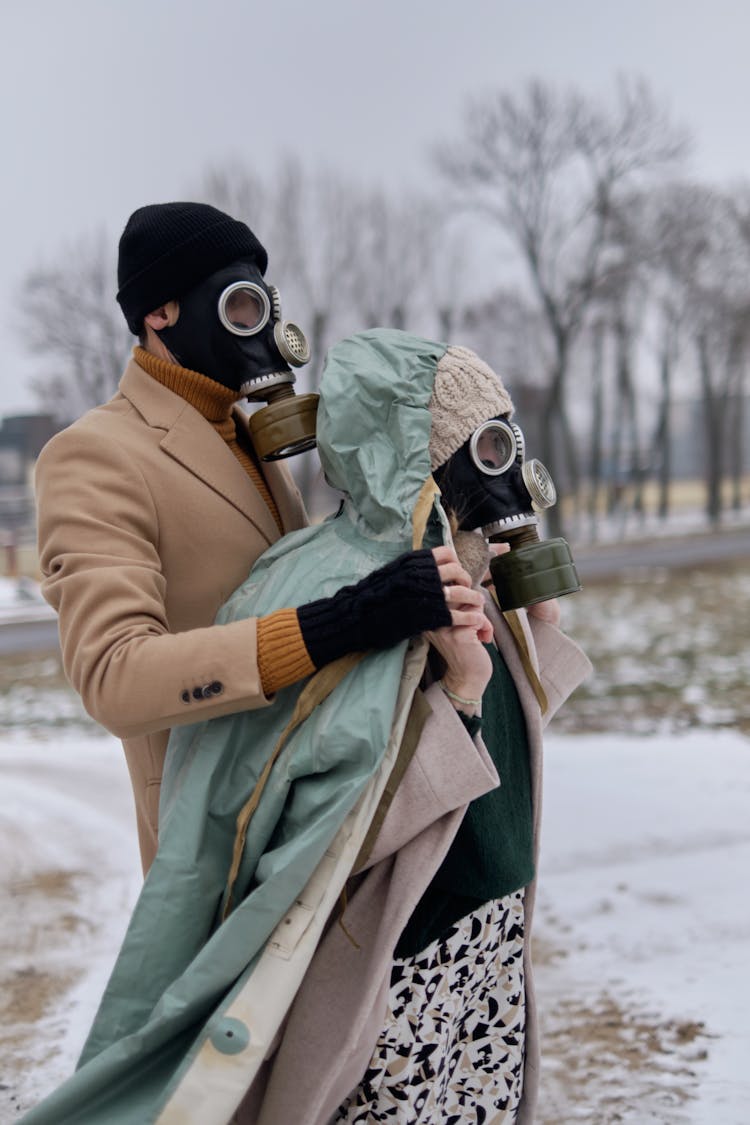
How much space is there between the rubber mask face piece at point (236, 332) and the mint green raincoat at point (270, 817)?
16 centimetres

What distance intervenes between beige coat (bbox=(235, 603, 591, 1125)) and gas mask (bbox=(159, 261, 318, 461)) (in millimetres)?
554

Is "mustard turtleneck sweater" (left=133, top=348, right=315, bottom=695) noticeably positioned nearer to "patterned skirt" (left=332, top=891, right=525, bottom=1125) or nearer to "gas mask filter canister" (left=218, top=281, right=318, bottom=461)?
"gas mask filter canister" (left=218, top=281, right=318, bottom=461)

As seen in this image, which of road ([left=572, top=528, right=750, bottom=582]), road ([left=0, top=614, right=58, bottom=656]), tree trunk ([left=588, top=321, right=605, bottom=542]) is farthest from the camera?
tree trunk ([left=588, top=321, right=605, bottom=542])

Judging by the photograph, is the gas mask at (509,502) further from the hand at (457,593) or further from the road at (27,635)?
the road at (27,635)

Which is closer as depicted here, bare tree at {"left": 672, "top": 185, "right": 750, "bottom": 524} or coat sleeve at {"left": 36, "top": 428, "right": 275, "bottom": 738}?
coat sleeve at {"left": 36, "top": 428, "right": 275, "bottom": 738}

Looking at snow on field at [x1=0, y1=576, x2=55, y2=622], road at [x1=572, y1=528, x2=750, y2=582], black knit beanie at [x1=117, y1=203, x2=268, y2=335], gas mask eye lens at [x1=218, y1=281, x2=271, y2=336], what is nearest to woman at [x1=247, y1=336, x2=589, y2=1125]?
gas mask eye lens at [x1=218, y1=281, x2=271, y2=336]

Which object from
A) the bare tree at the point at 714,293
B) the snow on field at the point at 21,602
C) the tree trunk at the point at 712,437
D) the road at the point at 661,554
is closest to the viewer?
the snow on field at the point at 21,602

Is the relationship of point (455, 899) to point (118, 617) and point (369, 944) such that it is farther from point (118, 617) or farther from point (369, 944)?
point (118, 617)

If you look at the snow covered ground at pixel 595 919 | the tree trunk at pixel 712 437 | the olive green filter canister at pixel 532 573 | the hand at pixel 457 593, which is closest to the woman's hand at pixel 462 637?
the hand at pixel 457 593

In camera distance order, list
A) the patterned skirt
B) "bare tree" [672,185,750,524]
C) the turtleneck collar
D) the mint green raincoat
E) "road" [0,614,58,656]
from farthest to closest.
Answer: "bare tree" [672,185,750,524] < "road" [0,614,58,656] < the turtleneck collar < the patterned skirt < the mint green raincoat

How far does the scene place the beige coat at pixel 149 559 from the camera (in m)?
1.71

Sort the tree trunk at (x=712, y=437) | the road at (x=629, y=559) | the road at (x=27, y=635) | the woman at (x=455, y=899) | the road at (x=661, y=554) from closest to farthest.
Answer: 1. the woman at (x=455, y=899)
2. the road at (x=27, y=635)
3. the road at (x=629, y=559)
4. the road at (x=661, y=554)
5. the tree trunk at (x=712, y=437)

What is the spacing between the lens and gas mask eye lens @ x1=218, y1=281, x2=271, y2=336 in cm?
199

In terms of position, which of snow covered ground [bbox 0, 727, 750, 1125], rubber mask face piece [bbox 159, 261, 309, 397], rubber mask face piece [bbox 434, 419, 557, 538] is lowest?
snow covered ground [bbox 0, 727, 750, 1125]
